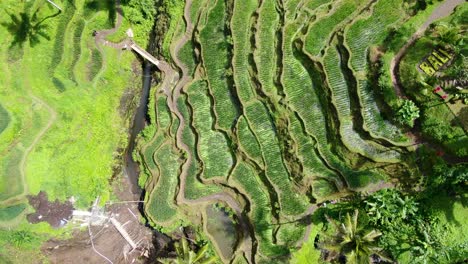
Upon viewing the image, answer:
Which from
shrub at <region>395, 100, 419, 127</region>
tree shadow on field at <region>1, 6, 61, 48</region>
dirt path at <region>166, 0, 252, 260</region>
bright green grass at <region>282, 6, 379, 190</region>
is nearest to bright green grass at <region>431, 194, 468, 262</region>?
shrub at <region>395, 100, 419, 127</region>

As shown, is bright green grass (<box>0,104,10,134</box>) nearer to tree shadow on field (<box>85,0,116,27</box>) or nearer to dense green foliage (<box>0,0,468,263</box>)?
dense green foliage (<box>0,0,468,263</box>)

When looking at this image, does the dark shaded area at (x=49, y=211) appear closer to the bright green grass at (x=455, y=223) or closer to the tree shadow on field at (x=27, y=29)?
the tree shadow on field at (x=27, y=29)

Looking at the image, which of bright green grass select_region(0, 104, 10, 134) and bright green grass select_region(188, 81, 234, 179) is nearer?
bright green grass select_region(0, 104, 10, 134)

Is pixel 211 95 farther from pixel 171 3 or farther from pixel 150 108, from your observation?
pixel 171 3

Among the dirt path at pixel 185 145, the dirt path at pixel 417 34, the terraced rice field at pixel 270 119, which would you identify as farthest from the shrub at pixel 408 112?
the dirt path at pixel 185 145

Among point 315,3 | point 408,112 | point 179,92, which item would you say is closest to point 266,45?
point 315,3
